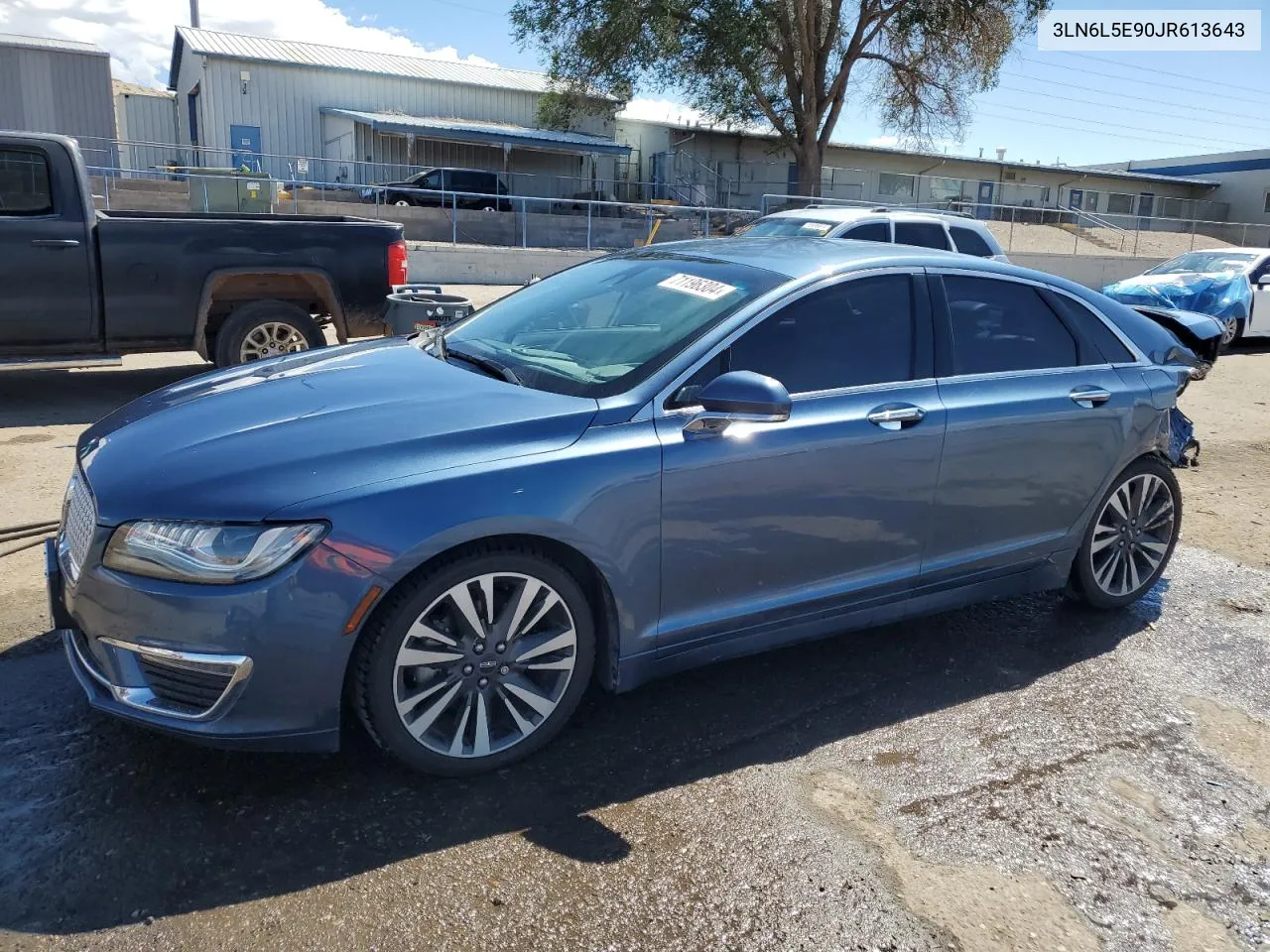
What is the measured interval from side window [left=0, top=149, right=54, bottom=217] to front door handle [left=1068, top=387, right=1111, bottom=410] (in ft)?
23.0

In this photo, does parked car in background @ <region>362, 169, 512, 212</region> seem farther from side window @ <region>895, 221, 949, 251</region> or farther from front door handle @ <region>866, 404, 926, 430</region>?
front door handle @ <region>866, 404, 926, 430</region>

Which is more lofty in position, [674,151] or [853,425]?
[674,151]

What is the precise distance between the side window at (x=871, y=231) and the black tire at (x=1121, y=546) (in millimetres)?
6481

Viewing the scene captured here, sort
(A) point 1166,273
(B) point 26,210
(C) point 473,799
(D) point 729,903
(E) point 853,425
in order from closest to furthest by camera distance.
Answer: (D) point 729,903, (C) point 473,799, (E) point 853,425, (B) point 26,210, (A) point 1166,273

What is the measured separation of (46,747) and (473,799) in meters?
1.38

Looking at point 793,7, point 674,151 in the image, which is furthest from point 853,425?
point 674,151

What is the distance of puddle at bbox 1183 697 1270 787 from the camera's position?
134 inches

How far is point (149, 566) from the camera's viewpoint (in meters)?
2.66

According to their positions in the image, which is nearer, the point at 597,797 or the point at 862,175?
the point at 597,797

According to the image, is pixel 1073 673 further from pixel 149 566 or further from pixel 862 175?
pixel 862 175

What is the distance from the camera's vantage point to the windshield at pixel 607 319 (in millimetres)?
3373

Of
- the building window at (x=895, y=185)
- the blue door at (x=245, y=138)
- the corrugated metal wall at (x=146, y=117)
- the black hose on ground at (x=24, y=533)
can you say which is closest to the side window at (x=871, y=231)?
the black hose on ground at (x=24, y=533)

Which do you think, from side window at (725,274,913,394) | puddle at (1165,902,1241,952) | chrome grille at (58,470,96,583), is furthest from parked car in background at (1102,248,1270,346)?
chrome grille at (58,470,96,583)

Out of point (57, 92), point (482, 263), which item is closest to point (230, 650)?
point (482, 263)
